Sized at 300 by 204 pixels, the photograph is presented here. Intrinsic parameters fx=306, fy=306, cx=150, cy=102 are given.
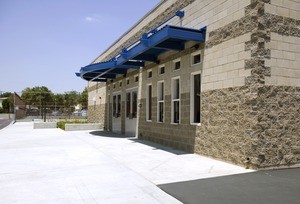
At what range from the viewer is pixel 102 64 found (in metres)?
18.2

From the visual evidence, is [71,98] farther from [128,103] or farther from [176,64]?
[176,64]

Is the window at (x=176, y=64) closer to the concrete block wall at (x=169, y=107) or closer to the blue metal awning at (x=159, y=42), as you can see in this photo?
the concrete block wall at (x=169, y=107)

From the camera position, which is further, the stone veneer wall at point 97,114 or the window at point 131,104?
the stone veneer wall at point 97,114

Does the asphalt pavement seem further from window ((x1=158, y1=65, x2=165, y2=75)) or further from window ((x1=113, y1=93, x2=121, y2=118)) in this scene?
window ((x1=113, y1=93, x2=121, y2=118))

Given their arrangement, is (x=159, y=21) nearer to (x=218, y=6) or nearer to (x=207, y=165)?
(x=218, y=6)

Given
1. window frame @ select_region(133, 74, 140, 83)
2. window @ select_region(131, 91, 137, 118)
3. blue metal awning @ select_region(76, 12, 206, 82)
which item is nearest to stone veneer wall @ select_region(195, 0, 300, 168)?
blue metal awning @ select_region(76, 12, 206, 82)

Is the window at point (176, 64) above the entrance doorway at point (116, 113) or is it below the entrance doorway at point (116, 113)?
above

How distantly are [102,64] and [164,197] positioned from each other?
43.8ft

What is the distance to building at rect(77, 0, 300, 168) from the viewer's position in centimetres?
837

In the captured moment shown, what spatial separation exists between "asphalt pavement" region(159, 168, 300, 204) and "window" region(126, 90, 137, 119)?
36.8 ft

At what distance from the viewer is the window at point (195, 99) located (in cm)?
1146

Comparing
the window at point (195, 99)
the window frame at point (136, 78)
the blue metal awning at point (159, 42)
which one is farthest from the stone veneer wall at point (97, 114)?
the window at point (195, 99)

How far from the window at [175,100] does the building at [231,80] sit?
43 mm

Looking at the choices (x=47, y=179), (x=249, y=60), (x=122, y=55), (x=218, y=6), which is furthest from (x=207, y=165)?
(x=122, y=55)
